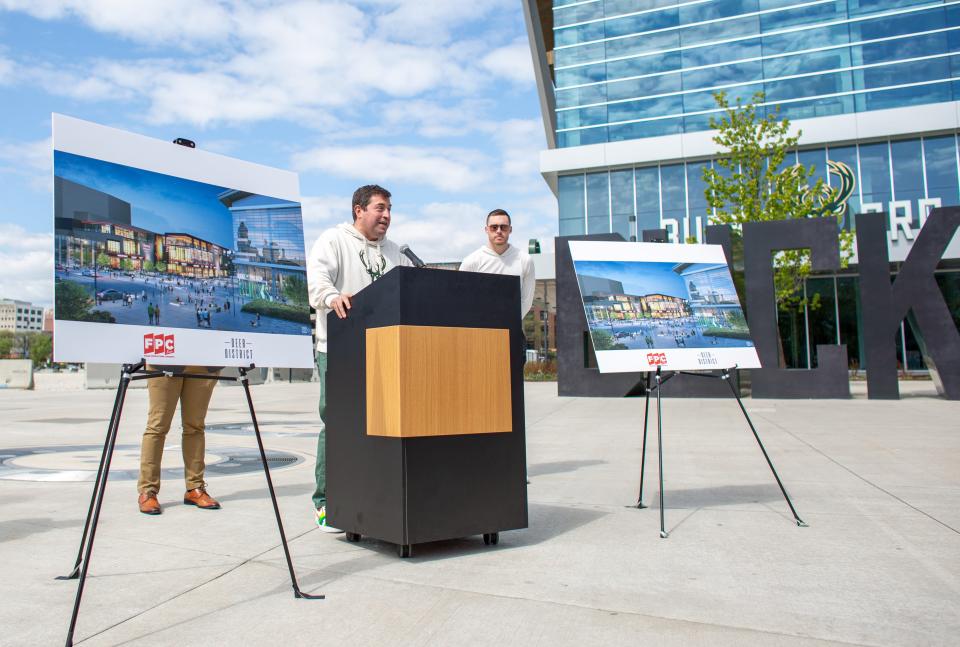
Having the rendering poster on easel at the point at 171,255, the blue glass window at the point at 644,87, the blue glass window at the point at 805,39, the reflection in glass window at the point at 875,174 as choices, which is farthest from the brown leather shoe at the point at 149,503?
the blue glass window at the point at 805,39

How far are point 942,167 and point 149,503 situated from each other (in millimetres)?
31748

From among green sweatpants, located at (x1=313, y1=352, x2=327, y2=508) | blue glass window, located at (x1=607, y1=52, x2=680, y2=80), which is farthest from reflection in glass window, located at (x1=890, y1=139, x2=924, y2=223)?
green sweatpants, located at (x1=313, y1=352, x2=327, y2=508)

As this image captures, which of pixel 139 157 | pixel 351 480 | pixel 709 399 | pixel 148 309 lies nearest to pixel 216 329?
pixel 148 309

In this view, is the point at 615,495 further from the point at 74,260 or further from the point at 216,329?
the point at 74,260

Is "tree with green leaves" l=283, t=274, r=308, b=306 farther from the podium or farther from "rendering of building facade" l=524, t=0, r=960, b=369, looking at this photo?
"rendering of building facade" l=524, t=0, r=960, b=369

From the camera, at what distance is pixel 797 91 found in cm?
3042

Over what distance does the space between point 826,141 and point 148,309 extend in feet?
102

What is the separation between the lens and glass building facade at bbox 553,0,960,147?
94.6 ft

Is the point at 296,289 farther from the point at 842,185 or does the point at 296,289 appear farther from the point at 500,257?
the point at 842,185

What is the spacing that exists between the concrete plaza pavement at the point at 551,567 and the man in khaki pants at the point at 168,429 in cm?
14

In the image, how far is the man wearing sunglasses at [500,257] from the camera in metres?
5.77

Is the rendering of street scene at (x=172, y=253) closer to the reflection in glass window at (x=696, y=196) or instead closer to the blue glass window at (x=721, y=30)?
the reflection in glass window at (x=696, y=196)

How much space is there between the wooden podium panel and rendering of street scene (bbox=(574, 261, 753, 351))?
3.93ft

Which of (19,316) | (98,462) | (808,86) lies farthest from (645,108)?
(19,316)
